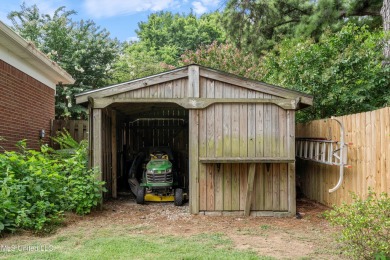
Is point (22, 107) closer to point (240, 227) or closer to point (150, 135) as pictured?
point (150, 135)

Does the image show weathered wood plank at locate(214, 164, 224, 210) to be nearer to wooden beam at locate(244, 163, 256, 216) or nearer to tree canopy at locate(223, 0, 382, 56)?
wooden beam at locate(244, 163, 256, 216)

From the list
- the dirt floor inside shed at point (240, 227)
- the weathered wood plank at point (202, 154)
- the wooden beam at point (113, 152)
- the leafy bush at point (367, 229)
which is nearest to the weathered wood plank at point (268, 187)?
the dirt floor inside shed at point (240, 227)

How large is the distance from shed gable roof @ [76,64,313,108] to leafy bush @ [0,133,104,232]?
4.16 feet

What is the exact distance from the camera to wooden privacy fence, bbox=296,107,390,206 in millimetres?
4711

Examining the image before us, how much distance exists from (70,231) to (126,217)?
4.03 ft

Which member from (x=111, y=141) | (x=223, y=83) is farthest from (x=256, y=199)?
(x=111, y=141)

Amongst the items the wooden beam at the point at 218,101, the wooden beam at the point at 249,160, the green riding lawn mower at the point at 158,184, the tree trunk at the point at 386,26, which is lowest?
the green riding lawn mower at the point at 158,184

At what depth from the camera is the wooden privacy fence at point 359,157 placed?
4711 mm

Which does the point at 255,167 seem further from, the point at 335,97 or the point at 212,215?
the point at 335,97

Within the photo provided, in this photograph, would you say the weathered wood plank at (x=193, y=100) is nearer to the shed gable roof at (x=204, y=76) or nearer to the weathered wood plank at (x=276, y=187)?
the shed gable roof at (x=204, y=76)

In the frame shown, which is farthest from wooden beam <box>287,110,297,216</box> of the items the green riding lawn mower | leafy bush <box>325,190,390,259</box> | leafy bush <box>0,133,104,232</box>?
leafy bush <box>0,133,104,232</box>

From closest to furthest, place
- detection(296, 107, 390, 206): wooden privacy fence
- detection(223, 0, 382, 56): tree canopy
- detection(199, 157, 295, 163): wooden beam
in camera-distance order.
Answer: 1. detection(296, 107, 390, 206): wooden privacy fence
2. detection(199, 157, 295, 163): wooden beam
3. detection(223, 0, 382, 56): tree canopy

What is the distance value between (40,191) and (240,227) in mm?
2963

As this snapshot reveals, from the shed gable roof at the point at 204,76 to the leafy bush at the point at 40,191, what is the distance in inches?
49.9
